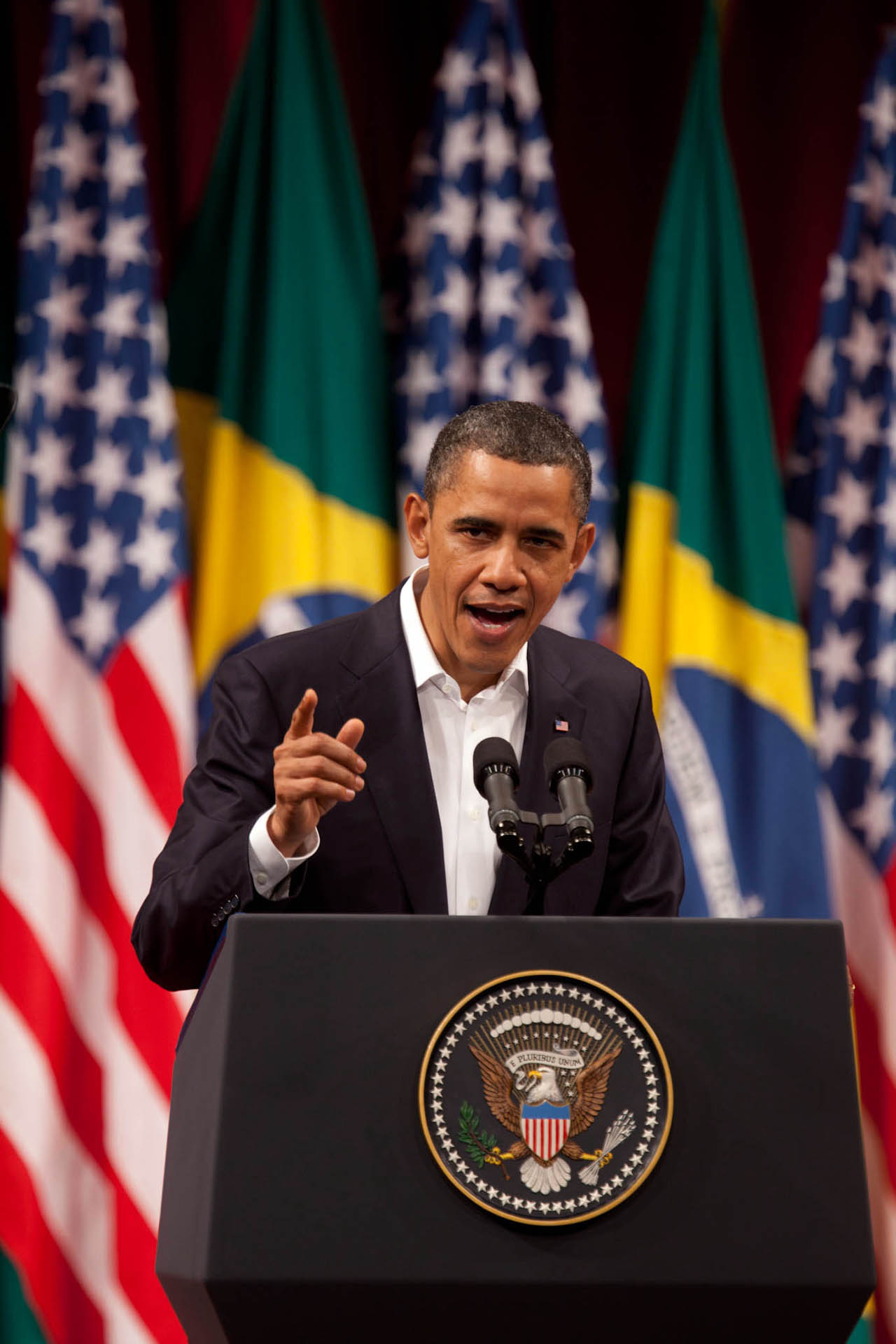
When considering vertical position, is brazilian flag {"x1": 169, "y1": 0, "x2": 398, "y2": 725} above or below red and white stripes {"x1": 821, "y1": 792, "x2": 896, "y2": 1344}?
above

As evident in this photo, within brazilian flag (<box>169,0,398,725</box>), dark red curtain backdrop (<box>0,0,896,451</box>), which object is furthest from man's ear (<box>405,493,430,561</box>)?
dark red curtain backdrop (<box>0,0,896,451</box>)

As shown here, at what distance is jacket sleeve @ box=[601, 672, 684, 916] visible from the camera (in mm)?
2221

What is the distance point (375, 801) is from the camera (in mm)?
2115

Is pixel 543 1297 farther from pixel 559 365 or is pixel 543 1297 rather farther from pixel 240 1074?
pixel 559 365

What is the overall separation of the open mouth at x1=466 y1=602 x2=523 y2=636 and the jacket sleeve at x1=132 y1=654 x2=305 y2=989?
0.31m

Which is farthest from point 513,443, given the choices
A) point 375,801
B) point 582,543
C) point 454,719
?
point 375,801

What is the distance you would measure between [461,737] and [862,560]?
2.34 meters

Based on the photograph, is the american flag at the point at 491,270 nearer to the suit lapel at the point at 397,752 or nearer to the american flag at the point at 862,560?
the american flag at the point at 862,560

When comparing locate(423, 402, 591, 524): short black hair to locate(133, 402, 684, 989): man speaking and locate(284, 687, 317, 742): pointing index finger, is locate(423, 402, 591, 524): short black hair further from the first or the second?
locate(284, 687, 317, 742): pointing index finger

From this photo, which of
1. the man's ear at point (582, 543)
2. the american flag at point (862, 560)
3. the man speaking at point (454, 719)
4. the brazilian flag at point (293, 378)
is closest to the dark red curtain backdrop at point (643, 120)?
the american flag at point (862, 560)

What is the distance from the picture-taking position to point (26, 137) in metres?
4.11

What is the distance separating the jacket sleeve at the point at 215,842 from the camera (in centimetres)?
187

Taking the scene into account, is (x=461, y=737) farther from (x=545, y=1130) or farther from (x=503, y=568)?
(x=545, y=1130)

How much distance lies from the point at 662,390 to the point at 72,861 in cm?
200
